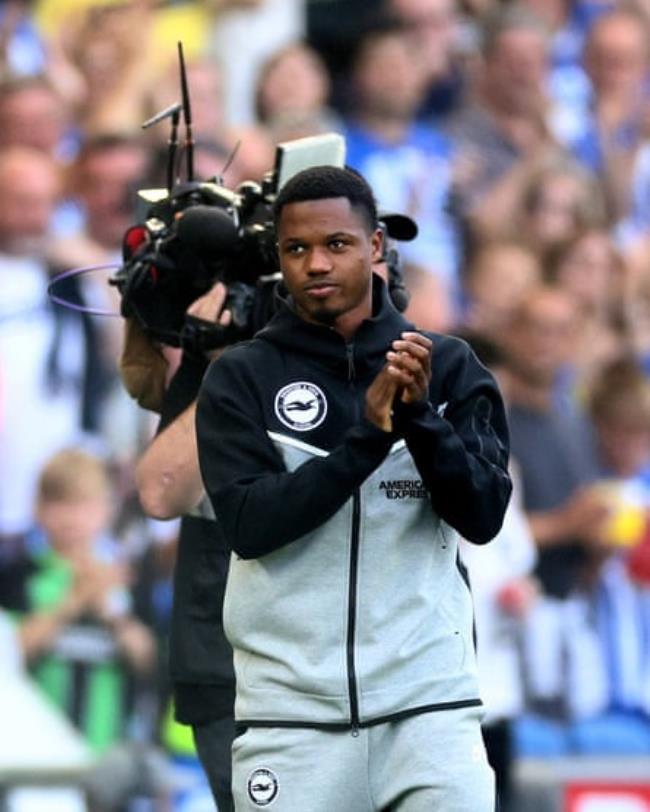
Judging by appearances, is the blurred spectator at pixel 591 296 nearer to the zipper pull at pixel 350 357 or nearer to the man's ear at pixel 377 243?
the man's ear at pixel 377 243

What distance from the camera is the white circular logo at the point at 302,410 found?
4.37 meters

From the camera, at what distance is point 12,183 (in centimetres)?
893

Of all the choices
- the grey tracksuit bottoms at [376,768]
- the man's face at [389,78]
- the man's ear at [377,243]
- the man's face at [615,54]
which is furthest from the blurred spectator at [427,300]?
the grey tracksuit bottoms at [376,768]

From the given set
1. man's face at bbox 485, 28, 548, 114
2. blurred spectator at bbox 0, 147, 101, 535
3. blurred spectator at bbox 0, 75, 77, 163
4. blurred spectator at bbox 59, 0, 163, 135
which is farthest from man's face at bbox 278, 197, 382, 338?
man's face at bbox 485, 28, 548, 114

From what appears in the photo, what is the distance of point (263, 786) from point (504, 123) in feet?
22.7

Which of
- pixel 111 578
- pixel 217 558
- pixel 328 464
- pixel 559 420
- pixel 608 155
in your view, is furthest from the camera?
pixel 608 155

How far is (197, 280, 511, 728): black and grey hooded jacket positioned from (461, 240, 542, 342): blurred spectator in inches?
223

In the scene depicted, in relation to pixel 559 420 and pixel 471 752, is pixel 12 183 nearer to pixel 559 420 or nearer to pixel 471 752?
pixel 559 420

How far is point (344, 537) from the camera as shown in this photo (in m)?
4.30

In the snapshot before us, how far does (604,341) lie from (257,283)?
5.47 metres

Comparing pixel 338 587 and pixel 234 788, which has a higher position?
pixel 338 587

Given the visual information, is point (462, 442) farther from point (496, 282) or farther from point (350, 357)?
point (496, 282)

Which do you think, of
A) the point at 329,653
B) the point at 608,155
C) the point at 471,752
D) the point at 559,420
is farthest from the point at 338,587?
the point at 608,155

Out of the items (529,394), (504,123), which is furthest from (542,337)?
(504,123)
